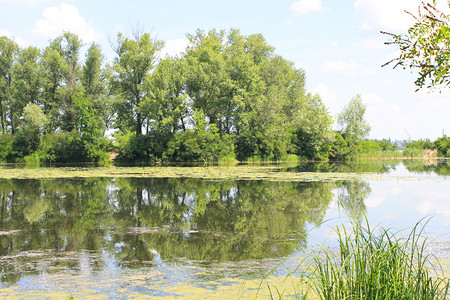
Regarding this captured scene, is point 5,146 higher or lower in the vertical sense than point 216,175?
higher

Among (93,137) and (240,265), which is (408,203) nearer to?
(240,265)

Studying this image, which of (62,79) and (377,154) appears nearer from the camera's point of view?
→ (62,79)

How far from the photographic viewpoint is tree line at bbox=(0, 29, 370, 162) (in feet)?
120

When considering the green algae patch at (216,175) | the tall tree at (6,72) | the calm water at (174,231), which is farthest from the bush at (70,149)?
the calm water at (174,231)

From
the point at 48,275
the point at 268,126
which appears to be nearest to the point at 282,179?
the point at 48,275

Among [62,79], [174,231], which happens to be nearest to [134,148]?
[62,79]

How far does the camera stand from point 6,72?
144 ft

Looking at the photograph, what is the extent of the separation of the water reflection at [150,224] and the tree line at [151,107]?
22.0 meters

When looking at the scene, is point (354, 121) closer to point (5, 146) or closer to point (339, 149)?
point (339, 149)

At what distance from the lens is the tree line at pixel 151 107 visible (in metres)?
36.7

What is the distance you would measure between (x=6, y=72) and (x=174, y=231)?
45.2 m

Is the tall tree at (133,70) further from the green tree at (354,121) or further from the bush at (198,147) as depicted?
the green tree at (354,121)

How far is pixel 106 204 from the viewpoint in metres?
11.4

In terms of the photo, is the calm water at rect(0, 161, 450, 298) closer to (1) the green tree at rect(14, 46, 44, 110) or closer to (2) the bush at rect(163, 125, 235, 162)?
(2) the bush at rect(163, 125, 235, 162)
